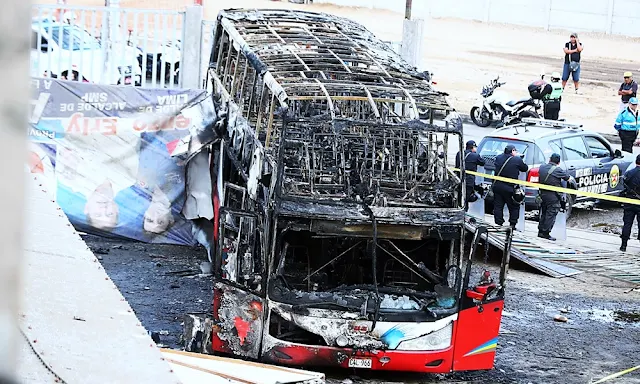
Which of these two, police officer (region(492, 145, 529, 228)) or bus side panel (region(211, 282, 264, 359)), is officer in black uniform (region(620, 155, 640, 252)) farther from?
bus side panel (region(211, 282, 264, 359))

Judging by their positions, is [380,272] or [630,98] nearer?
[380,272]

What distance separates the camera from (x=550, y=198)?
1538 cm

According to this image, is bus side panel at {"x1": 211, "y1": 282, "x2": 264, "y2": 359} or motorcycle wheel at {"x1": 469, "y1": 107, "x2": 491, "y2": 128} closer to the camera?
bus side panel at {"x1": 211, "y1": 282, "x2": 264, "y2": 359}

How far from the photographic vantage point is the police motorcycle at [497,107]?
79.5ft

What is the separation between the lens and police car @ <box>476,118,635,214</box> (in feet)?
54.7

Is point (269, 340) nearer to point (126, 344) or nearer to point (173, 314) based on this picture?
point (173, 314)

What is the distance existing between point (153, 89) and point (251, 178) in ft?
Answer: 12.6

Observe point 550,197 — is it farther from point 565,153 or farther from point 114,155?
point 114,155

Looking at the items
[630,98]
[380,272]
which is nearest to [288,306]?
[380,272]

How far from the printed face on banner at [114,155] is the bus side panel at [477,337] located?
577 cm

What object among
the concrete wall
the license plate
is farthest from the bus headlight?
the concrete wall

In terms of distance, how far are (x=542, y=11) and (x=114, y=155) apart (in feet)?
117

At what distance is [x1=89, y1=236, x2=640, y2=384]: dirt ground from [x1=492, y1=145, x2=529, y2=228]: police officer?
5.54ft

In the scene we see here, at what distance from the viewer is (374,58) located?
39.0ft
